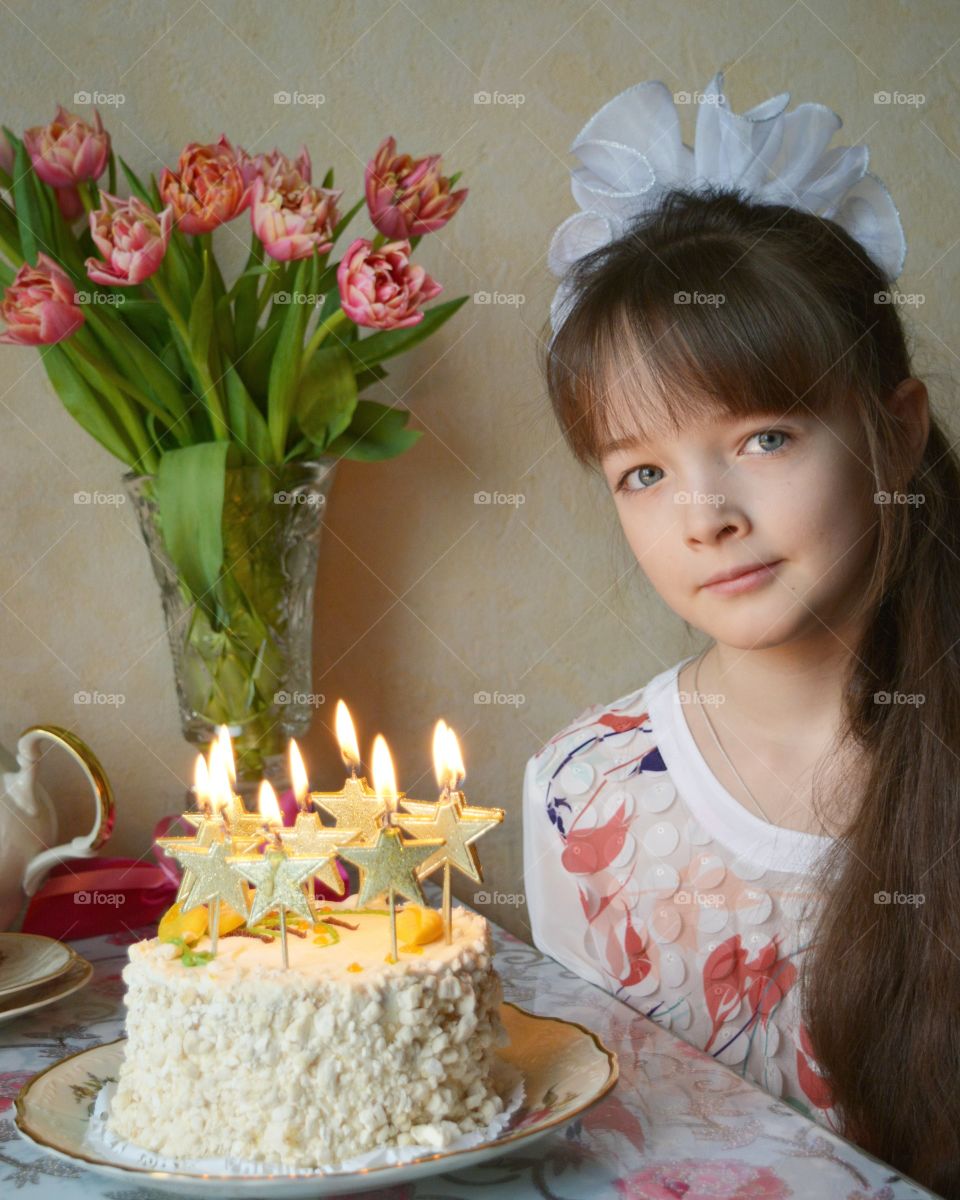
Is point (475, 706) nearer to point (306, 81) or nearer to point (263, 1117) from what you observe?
point (306, 81)

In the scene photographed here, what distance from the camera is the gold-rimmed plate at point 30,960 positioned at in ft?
3.02

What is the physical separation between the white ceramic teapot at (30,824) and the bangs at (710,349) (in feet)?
1.83

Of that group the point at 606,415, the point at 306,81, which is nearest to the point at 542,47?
the point at 306,81

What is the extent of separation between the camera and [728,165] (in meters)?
1.12

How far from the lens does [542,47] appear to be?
4.72 ft

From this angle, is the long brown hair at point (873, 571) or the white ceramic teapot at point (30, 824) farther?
the white ceramic teapot at point (30, 824)

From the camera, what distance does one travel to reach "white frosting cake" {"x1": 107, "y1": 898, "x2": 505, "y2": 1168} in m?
0.63

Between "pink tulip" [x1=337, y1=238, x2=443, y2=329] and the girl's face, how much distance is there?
27cm
